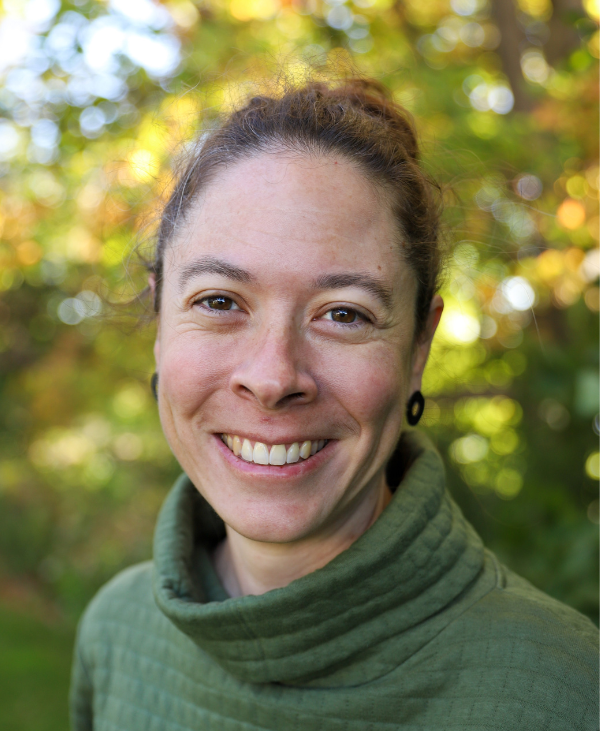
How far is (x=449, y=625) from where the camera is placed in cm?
155

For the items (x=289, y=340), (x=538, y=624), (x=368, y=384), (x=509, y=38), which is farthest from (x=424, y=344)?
(x=509, y=38)

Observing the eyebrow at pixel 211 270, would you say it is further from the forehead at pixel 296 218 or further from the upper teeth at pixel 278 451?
the upper teeth at pixel 278 451

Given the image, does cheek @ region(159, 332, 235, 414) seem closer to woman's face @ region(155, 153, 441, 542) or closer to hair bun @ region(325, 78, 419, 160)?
woman's face @ region(155, 153, 441, 542)

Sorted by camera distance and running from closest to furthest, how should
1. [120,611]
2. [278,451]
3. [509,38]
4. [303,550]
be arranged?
1. [278,451]
2. [303,550]
3. [120,611]
4. [509,38]

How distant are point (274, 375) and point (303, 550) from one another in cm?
52

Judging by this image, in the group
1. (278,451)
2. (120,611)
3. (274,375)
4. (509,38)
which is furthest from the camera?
(509,38)

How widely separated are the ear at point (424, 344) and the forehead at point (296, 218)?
238mm

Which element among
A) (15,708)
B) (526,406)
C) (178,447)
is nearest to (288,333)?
(178,447)

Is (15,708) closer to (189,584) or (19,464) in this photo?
(19,464)

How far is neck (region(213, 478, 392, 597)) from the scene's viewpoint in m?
1.69

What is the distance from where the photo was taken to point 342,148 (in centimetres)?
158

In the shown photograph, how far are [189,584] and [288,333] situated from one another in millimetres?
771

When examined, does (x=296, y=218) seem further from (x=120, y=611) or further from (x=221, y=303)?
(x=120, y=611)

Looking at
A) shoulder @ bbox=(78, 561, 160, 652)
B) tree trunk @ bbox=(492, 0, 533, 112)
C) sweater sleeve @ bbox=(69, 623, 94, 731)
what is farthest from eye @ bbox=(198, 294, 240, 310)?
tree trunk @ bbox=(492, 0, 533, 112)
